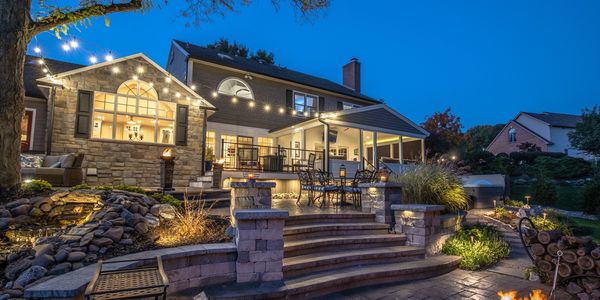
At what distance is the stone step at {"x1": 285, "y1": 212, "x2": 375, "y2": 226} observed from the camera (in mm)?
4648

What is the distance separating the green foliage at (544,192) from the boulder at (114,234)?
12.3 meters

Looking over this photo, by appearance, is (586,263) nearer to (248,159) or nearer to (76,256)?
(76,256)

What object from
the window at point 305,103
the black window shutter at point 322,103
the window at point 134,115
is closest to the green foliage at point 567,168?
the black window shutter at point 322,103

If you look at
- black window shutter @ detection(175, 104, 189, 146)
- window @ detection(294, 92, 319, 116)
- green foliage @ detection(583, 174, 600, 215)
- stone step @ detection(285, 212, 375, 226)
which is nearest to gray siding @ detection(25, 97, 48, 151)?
black window shutter @ detection(175, 104, 189, 146)

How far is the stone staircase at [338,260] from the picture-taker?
3250 millimetres

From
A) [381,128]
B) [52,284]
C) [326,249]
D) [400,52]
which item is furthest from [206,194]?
[400,52]

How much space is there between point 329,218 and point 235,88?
957cm

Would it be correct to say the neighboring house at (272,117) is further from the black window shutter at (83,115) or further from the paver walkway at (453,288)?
the paver walkway at (453,288)

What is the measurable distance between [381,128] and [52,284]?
12.9 meters

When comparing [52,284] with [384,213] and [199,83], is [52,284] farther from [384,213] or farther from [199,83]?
[199,83]

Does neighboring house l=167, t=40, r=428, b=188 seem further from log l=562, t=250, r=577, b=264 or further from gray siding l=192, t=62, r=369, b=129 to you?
log l=562, t=250, r=577, b=264

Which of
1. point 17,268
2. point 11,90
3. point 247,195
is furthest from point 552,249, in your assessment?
point 11,90

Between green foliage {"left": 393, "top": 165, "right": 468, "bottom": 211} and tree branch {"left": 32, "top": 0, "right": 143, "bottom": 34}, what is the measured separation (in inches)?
253

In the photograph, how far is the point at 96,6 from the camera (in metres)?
6.02
